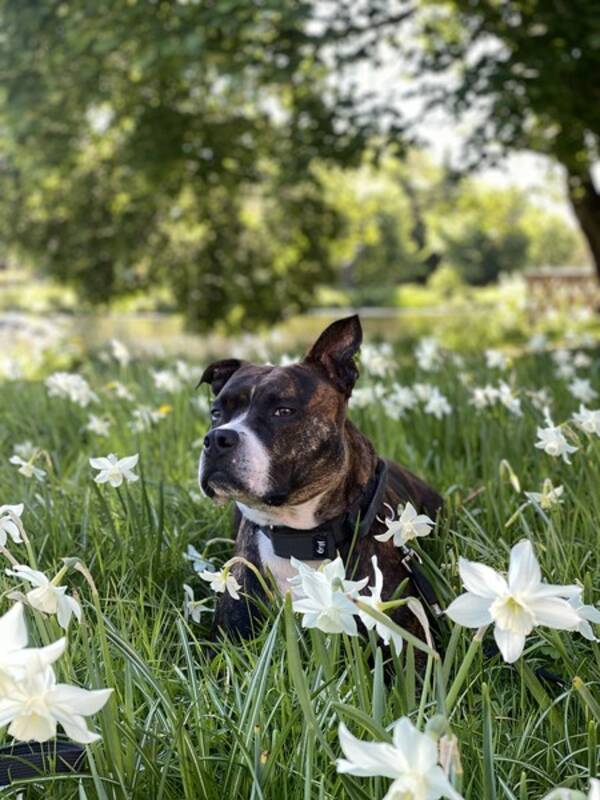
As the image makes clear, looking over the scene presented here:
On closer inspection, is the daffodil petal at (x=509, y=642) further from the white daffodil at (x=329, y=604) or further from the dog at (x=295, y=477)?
the dog at (x=295, y=477)

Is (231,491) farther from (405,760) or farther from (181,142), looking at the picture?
(181,142)

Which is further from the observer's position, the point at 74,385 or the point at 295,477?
the point at 74,385

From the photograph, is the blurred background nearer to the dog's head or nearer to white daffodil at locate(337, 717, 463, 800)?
the dog's head

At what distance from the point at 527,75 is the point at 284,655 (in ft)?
26.1

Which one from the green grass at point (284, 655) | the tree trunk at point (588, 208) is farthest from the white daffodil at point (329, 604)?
the tree trunk at point (588, 208)

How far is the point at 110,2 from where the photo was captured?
28.7 feet

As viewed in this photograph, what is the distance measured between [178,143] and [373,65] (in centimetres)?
299

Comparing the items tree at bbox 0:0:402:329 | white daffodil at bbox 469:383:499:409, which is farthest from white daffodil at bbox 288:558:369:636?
tree at bbox 0:0:402:329

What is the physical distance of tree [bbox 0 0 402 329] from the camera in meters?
9.09

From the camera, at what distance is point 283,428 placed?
2.81 m

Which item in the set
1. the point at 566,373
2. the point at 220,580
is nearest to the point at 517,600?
the point at 220,580

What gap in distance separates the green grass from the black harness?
0.39ft

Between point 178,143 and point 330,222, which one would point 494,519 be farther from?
point 330,222

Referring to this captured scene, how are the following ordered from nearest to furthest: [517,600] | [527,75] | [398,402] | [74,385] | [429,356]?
1. [517,600]
2. [74,385]
3. [398,402]
4. [429,356]
5. [527,75]
